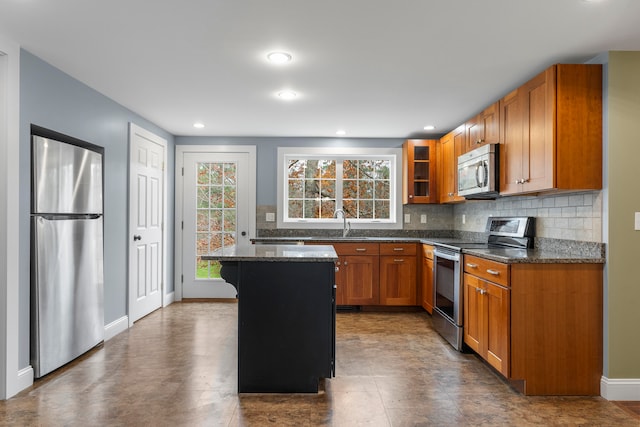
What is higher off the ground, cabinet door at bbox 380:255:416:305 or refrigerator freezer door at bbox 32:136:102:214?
refrigerator freezer door at bbox 32:136:102:214

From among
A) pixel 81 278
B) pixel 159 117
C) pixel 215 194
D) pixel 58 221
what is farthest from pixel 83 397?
pixel 215 194

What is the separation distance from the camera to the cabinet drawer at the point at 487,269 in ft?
8.87

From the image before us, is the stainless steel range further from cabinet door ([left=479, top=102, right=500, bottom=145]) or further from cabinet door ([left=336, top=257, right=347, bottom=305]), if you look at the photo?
cabinet door ([left=336, top=257, right=347, bottom=305])

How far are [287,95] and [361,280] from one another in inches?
91.5

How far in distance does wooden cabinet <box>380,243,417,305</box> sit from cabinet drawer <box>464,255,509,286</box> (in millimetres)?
1492

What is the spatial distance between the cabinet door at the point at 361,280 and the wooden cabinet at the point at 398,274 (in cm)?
7

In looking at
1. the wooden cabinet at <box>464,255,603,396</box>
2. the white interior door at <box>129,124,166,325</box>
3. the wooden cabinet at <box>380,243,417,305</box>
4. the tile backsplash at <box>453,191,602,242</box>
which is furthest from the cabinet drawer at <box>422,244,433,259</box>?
the white interior door at <box>129,124,166,325</box>

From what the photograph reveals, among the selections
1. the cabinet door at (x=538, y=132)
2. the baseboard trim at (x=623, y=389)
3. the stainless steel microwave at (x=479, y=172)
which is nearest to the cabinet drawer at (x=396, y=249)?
the stainless steel microwave at (x=479, y=172)

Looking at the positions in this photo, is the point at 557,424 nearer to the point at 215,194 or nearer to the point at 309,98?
the point at 309,98

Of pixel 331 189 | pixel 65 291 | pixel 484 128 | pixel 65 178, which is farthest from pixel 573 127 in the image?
pixel 65 291

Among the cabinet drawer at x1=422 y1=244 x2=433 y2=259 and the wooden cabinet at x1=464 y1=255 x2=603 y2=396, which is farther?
the cabinet drawer at x1=422 y1=244 x2=433 y2=259

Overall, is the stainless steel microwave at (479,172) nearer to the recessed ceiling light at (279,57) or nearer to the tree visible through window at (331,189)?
the tree visible through window at (331,189)

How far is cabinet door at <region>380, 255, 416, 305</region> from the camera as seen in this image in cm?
488

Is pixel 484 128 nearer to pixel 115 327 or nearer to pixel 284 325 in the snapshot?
pixel 284 325
